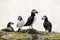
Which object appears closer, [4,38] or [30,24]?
[4,38]

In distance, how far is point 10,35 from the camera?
30.3 ft

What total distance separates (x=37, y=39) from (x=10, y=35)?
0.98 m

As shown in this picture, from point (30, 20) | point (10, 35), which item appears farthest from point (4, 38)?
point (30, 20)

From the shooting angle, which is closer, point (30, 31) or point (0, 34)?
point (0, 34)

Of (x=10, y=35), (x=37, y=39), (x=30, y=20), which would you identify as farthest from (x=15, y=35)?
(x=30, y=20)

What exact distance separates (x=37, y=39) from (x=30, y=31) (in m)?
1.48

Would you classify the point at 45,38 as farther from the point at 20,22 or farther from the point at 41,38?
→ the point at 20,22

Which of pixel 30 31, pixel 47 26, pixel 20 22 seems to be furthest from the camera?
pixel 20 22

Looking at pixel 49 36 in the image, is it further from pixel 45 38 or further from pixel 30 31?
pixel 30 31

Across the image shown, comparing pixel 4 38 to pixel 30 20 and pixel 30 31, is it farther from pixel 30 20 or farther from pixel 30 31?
pixel 30 20

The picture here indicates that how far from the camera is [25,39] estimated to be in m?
9.17

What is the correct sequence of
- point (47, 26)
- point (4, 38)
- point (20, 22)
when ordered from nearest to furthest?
1. point (4, 38)
2. point (47, 26)
3. point (20, 22)

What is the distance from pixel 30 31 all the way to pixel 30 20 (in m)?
2.20

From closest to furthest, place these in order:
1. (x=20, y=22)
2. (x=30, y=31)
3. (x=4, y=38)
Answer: (x=4, y=38) < (x=30, y=31) < (x=20, y=22)
